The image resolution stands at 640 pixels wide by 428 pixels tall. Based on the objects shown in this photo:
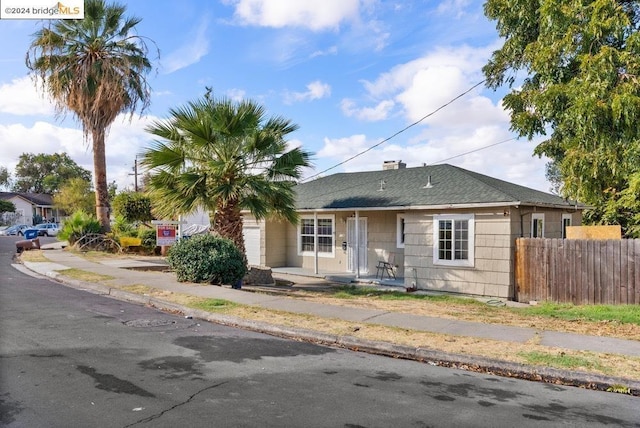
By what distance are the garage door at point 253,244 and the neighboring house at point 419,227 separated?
44 millimetres

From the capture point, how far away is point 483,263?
45.6 ft

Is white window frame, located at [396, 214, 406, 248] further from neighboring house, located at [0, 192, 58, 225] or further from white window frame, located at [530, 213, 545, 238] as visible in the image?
Answer: neighboring house, located at [0, 192, 58, 225]

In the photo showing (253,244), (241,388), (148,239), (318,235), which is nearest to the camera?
(241,388)

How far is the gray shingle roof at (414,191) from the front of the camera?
46.8ft

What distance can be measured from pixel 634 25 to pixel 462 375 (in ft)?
30.7

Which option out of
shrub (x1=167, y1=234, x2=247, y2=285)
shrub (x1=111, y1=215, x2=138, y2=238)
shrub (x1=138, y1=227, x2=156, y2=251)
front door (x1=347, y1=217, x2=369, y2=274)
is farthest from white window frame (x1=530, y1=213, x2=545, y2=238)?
shrub (x1=111, y1=215, x2=138, y2=238)

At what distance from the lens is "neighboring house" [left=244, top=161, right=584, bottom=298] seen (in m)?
13.8

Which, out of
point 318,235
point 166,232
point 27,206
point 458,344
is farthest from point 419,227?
point 27,206

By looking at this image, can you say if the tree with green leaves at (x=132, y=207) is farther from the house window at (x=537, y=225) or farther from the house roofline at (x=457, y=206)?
the house window at (x=537, y=225)

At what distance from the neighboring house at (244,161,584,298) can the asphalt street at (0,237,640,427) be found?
27.4ft

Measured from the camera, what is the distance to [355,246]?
17875 millimetres

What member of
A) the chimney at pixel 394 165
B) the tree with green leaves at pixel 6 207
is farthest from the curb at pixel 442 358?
the tree with green leaves at pixel 6 207

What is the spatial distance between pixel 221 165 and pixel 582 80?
31.6 ft

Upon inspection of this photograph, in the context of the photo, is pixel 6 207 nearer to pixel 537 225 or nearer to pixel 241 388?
pixel 537 225
